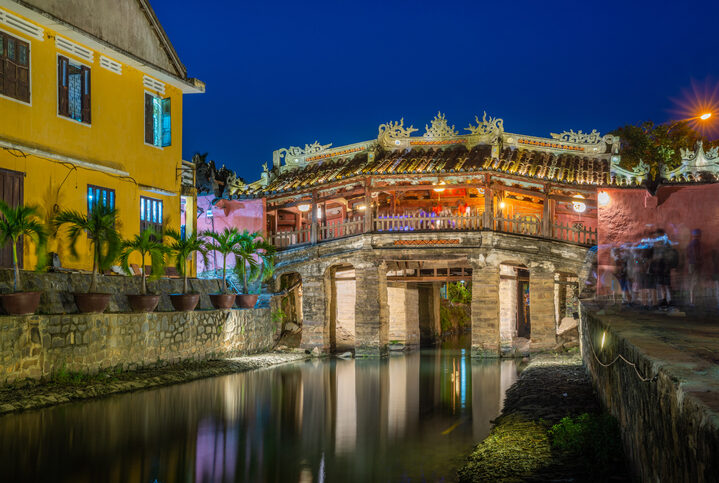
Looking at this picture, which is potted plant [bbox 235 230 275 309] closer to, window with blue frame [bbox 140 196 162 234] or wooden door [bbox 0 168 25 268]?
window with blue frame [bbox 140 196 162 234]

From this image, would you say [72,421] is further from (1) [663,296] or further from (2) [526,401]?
(1) [663,296]

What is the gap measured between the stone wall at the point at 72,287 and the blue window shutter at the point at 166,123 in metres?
4.53

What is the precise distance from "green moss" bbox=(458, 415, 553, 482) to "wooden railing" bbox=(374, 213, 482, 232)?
43.9 ft

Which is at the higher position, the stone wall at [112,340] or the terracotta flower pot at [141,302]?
the terracotta flower pot at [141,302]

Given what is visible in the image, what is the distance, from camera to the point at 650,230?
20.1 meters

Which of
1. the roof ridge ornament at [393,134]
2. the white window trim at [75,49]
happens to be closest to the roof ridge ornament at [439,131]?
the roof ridge ornament at [393,134]

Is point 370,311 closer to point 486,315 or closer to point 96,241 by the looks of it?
point 486,315

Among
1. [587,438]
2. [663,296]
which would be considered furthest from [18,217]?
[663,296]

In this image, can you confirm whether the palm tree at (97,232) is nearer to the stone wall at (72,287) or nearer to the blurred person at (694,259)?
the stone wall at (72,287)

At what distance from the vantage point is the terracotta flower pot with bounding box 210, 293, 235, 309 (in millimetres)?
20109

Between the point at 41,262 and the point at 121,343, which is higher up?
the point at 41,262

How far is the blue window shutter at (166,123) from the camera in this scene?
2081 cm

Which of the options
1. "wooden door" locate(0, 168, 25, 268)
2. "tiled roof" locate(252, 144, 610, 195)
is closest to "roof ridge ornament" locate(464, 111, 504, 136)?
"tiled roof" locate(252, 144, 610, 195)

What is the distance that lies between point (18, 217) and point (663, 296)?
46.3ft
